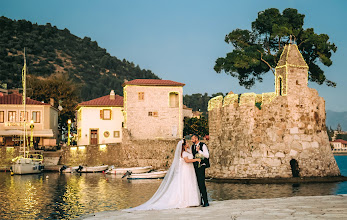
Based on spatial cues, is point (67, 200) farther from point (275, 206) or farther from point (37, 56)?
point (37, 56)

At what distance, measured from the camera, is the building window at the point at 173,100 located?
56.3 meters

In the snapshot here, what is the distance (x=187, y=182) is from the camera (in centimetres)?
1395

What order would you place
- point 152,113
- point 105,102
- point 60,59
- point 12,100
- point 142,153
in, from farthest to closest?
point 60,59 → point 105,102 → point 12,100 → point 152,113 → point 142,153

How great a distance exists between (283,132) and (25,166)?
27632 mm

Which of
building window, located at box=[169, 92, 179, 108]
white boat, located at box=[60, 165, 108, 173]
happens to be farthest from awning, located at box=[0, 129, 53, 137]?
building window, located at box=[169, 92, 179, 108]

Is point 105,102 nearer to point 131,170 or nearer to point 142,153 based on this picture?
point 142,153

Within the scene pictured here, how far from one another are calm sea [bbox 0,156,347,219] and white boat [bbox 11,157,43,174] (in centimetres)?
1119

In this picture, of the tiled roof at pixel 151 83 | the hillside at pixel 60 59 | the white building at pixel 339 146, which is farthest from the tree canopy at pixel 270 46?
the white building at pixel 339 146

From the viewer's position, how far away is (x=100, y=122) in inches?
2411

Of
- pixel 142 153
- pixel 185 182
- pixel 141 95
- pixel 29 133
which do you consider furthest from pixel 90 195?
pixel 29 133

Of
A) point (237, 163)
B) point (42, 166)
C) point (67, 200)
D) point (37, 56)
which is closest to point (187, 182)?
point (67, 200)

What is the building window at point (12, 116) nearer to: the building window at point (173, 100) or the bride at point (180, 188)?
the building window at point (173, 100)

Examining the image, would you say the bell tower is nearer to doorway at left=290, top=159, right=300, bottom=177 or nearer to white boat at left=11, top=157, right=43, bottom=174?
doorway at left=290, top=159, right=300, bottom=177

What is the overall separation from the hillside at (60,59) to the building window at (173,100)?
1665 inches
